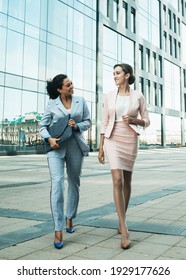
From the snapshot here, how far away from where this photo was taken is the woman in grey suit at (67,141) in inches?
139

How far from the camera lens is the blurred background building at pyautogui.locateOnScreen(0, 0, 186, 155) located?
23.1 metres

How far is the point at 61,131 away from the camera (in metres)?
3.61

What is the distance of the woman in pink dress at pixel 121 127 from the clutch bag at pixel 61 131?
37 cm

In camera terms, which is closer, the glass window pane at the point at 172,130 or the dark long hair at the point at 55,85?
the dark long hair at the point at 55,85

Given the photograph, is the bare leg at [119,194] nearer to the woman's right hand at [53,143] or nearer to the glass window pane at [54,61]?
the woman's right hand at [53,143]

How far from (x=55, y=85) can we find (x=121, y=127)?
85 cm

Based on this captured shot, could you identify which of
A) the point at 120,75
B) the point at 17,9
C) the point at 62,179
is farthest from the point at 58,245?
the point at 17,9

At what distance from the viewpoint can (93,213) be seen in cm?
505

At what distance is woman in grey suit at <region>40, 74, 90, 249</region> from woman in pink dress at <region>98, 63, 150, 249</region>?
258 mm

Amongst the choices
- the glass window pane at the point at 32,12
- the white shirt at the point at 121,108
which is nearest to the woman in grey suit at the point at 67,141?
the white shirt at the point at 121,108

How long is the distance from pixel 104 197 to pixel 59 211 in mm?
3155

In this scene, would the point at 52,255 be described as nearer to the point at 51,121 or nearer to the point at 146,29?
the point at 51,121

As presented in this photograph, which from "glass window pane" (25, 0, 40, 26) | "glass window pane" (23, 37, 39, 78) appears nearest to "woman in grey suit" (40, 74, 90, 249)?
"glass window pane" (23, 37, 39, 78)

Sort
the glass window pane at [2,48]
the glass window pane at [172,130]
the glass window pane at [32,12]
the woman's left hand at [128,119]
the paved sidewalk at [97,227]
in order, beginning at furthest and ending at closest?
the glass window pane at [172,130] < the glass window pane at [32,12] < the glass window pane at [2,48] < the woman's left hand at [128,119] < the paved sidewalk at [97,227]
